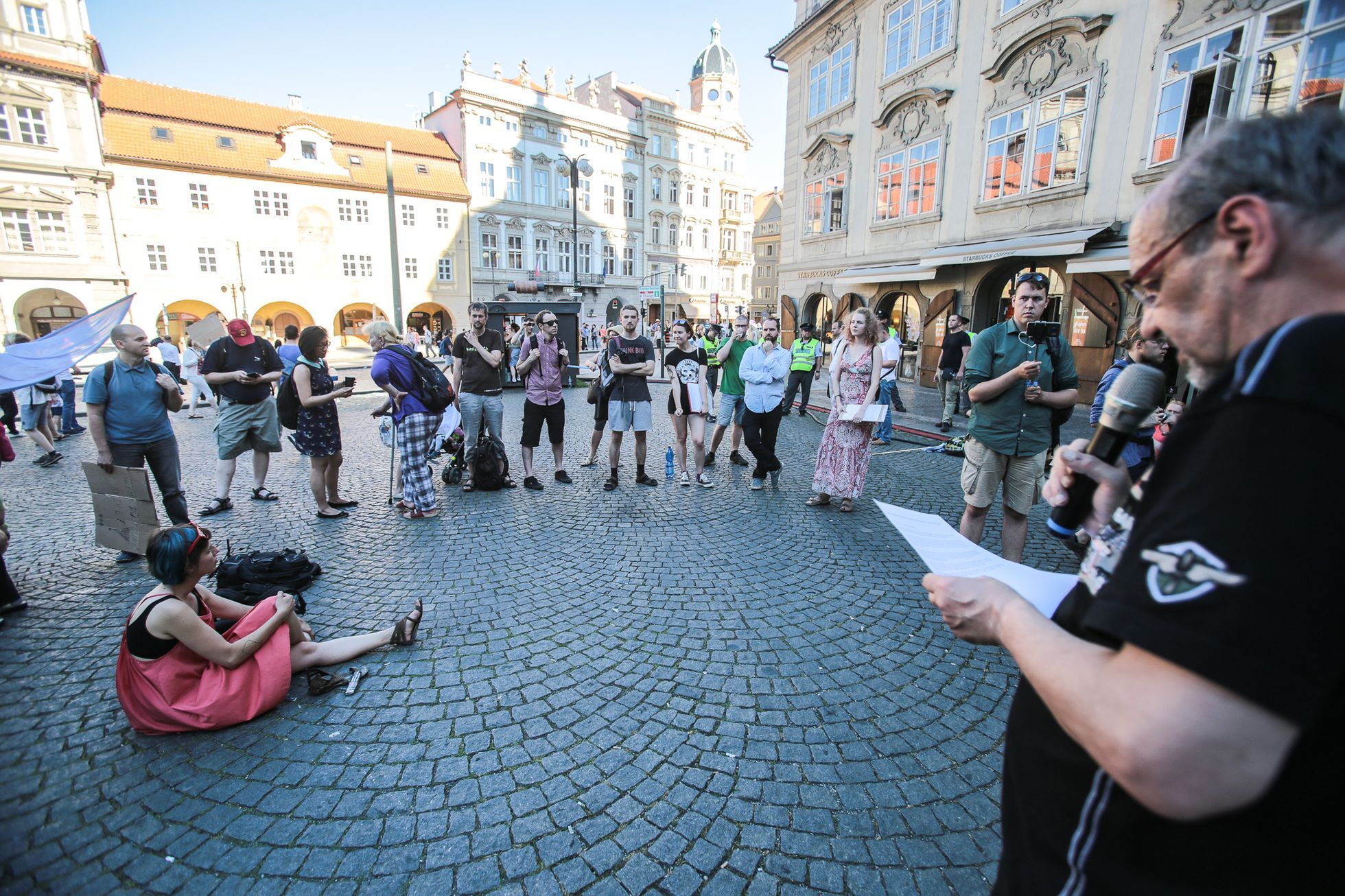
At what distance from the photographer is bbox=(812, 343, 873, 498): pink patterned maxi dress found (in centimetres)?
615

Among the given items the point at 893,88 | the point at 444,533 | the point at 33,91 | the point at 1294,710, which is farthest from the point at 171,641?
the point at 33,91

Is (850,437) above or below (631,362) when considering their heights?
below

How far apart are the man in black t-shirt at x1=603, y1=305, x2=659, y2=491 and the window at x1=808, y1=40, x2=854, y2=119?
17.3 m

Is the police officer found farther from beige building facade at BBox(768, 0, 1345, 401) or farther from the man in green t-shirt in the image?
beige building facade at BBox(768, 0, 1345, 401)

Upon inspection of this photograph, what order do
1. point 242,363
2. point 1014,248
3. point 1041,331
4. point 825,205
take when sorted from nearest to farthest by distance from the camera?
1. point 1041,331
2. point 242,363
3. point 1014,248
4. point 825,205

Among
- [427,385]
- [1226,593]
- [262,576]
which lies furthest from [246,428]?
[1226,593]

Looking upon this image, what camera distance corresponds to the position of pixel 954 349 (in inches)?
434

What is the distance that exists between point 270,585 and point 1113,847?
4668 millimetres

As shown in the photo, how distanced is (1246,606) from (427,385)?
20.7ft

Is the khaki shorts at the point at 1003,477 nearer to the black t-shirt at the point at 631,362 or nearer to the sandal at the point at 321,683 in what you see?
the black t-shirt at the point at 631,362

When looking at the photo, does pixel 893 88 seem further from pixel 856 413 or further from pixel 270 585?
pixel 270 585

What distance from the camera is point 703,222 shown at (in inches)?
2142

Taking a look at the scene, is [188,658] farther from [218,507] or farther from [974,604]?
[218,507]

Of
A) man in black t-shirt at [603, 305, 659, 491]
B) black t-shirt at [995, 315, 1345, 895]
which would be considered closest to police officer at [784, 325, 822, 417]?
man in black t-shirt at [603, 305, 659, 491]
